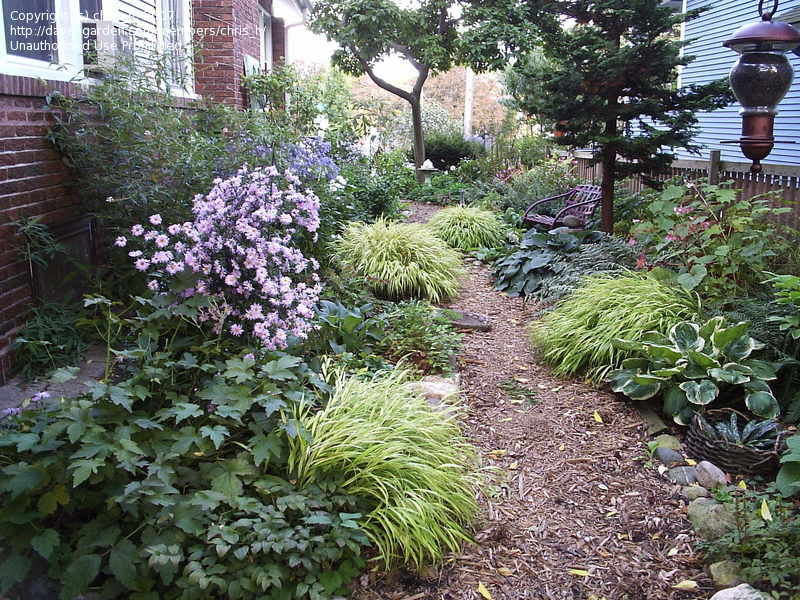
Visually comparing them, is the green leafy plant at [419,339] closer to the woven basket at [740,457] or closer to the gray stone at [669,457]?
the gray stone at [669,457]

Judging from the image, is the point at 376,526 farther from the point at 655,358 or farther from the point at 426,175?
the point at 426,175

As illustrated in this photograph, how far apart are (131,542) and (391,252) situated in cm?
410

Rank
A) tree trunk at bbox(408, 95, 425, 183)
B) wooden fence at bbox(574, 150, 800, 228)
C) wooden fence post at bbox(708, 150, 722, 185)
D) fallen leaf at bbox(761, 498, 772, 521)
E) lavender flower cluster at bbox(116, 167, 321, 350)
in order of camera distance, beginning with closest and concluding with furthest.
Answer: fallen leaf at bbox(761, 498, 772, 521) < lavender flower cluster at bbox(116, 167, 321, 350) < wooden fence at bbox(574, 150, 800, 228) < wooden fence post at bbox(708, 150, 722, 185) < tree trunk at bbox(408, 95, 425, 183)

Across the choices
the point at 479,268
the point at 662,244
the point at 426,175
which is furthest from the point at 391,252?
the point at 426,175

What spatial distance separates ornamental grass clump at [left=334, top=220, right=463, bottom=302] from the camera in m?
5.57

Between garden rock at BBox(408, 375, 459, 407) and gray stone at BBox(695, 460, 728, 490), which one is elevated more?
garden rock at BBox(408, 375, 459, 407)

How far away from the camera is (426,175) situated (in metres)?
14.5

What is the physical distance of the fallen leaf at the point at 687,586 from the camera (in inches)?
97.0

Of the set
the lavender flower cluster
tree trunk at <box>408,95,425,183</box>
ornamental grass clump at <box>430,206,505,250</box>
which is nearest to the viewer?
the lavender flower cluster

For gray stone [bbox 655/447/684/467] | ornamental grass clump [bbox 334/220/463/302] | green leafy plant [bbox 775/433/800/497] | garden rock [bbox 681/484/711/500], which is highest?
ornamental grass clump [bbox 334/220/463/302]

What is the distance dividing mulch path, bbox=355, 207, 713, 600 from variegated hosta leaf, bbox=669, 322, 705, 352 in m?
0.46

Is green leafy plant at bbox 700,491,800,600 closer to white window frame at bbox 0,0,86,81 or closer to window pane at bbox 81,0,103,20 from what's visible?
white window frame at bbox 0,0,86,81

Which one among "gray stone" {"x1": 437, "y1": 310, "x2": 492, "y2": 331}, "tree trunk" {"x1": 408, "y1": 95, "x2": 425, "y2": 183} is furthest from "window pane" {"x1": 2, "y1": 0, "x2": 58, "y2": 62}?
"tree trunk" {"x1": 408, "y1": 95, "x2": 425, "y2": 183}

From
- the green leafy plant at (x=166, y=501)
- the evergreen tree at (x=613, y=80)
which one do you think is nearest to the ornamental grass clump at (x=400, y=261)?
the evergreen tree at (x=613, y=80)
